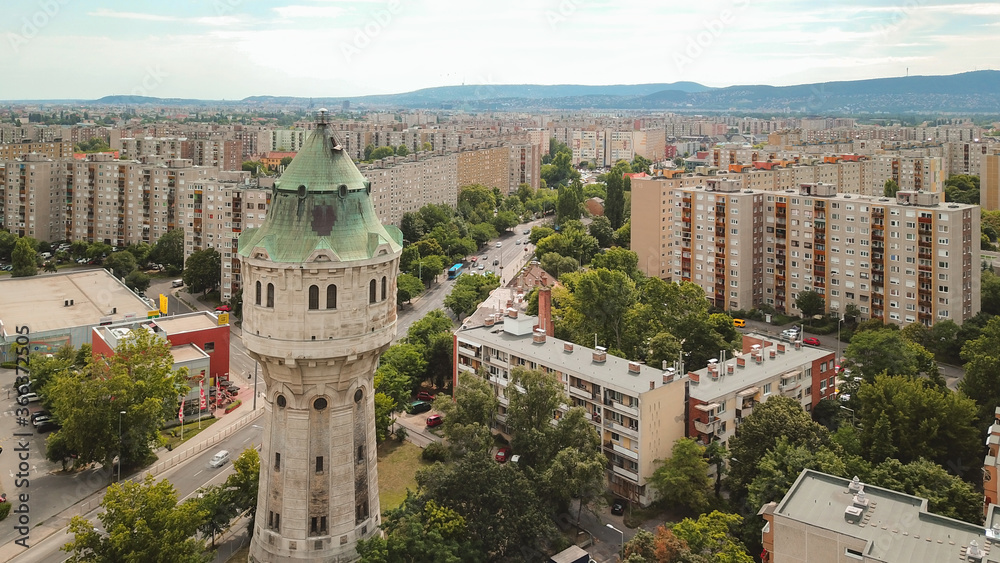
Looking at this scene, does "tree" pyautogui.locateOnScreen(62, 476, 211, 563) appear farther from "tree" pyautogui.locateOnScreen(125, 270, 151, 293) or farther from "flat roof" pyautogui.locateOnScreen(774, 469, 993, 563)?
"tree" pyautogui.locateOnScreen(125, 270, 151, 293)

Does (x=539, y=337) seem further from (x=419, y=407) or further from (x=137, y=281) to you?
(x=137, y=281)

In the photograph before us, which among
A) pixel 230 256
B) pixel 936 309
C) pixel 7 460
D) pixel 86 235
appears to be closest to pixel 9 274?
pixel 86 235

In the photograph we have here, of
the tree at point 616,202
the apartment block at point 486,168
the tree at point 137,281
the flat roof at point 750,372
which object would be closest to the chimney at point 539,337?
the flat roof at point 750,372

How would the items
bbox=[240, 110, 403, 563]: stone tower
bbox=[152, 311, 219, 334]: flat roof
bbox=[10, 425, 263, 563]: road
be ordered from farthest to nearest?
bbox=[152, 311, 219, 334]: flat roof < bbox=[10, 425, 263, 563]: road < bbox=[240, 110, 403, 563]: stone tower

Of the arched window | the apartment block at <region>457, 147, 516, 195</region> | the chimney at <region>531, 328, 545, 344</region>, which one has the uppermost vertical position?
the apartment block at <region>457, 147, 516, 195</region>

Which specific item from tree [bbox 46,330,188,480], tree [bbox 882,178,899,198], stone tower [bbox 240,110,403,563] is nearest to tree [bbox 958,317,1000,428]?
stone tower [bbox 240,110,403,563]

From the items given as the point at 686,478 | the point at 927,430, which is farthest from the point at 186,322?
the point at 927,430
